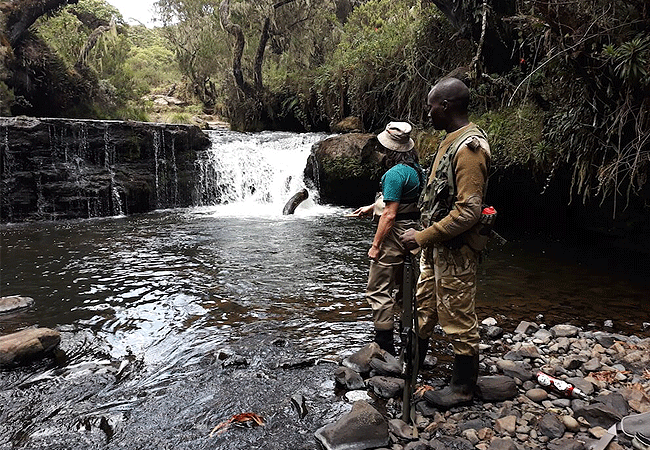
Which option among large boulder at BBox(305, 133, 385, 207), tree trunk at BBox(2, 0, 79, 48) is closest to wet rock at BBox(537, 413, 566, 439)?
large boulder at BBox(305, 133, 385, 207)

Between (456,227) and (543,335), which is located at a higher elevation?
(456,227)

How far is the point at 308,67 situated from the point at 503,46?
11747mm

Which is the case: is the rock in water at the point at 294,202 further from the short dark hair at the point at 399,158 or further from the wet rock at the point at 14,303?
the short dark hair at the point at 399,158

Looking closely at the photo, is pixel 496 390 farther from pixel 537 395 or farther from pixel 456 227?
pixel 456 227

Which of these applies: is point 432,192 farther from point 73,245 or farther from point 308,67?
point 308,67

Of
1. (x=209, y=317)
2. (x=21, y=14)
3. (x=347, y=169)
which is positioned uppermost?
(x=21, y=14)

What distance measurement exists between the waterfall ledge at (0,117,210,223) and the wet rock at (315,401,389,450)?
11.6 metres

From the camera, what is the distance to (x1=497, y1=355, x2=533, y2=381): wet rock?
332cm

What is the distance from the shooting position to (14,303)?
5367mm

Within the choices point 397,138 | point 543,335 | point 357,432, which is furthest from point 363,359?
point 543,335

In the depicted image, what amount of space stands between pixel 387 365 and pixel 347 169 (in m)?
9.76

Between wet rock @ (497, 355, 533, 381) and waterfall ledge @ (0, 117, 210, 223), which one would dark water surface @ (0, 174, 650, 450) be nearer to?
wet rock @ (497, 355, 533, 381)

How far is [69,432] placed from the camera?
2.95m

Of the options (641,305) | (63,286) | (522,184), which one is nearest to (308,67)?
(522,184)
